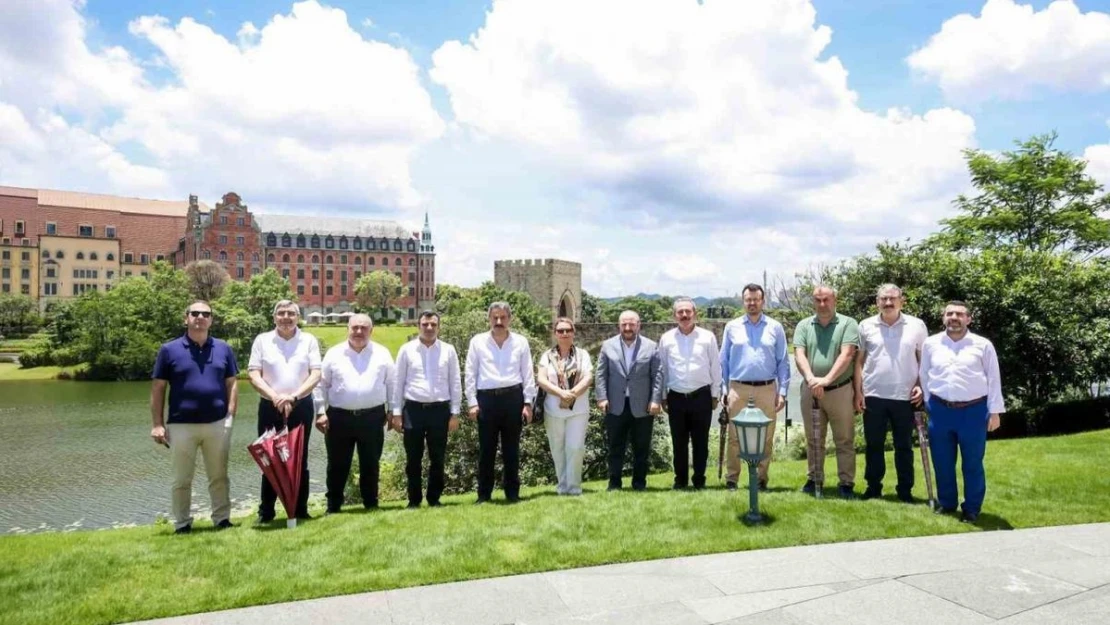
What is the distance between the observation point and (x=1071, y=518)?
6.14 meters

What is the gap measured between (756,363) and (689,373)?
653mm

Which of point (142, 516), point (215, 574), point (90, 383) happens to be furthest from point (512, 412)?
point (90, 383)

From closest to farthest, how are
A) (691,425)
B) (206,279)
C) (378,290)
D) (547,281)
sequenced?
(691,425) < (547,281) < (206,279) < (378,290)

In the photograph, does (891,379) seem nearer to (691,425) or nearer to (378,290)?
(691,425)

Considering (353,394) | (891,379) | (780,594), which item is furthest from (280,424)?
(891,379)

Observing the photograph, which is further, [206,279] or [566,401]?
[206,279]

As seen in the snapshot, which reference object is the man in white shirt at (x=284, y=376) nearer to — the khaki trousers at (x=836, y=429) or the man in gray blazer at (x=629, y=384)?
the man in gray blazer at (x=629, y=384)

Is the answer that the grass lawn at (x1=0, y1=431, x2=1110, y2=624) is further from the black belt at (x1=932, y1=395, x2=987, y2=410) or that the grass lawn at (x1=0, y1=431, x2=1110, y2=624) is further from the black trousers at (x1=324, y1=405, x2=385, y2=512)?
the black belt at (x1=932, y1=395, x2=987, y2=410)

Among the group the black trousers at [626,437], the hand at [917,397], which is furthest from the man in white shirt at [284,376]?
the hand at [917,397]

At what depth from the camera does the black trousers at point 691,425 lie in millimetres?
7043

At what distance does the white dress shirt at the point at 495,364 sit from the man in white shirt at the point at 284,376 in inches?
57.1

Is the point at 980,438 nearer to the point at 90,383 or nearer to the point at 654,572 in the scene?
the point at 654,572

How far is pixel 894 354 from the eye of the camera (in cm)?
645

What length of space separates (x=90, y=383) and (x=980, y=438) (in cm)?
5381
